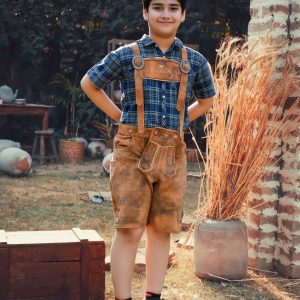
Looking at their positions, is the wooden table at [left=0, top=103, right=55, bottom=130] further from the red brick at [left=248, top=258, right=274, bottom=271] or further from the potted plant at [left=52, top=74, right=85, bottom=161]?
the red brick at [left=248, top=258, right=274, bottom=271]

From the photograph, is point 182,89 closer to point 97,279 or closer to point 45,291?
point 97,279

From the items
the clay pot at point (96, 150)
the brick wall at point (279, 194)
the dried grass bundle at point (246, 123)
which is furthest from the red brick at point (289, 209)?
the clay pot at point (96, 150)

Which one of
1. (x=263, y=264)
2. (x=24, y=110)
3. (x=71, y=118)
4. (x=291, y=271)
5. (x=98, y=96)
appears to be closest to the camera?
(x=98, y=96)

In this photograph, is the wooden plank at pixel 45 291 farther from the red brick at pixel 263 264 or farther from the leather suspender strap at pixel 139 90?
the red brick at pixel 263 264

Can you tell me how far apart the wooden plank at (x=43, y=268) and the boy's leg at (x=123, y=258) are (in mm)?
240

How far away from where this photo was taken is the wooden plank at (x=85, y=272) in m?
2.74

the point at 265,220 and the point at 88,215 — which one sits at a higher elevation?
the point at 265,220

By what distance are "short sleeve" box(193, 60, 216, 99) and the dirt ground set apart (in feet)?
3.67

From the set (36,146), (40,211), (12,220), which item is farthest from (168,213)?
(36,146)

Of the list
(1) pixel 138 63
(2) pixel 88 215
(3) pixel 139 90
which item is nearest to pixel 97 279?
(3) pixel 139 90

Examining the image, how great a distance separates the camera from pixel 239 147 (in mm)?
3402

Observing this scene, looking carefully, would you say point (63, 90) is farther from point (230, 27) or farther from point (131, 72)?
point (131, 72)

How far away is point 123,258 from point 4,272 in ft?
1.80

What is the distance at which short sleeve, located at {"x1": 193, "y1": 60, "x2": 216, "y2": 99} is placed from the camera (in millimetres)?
2717
